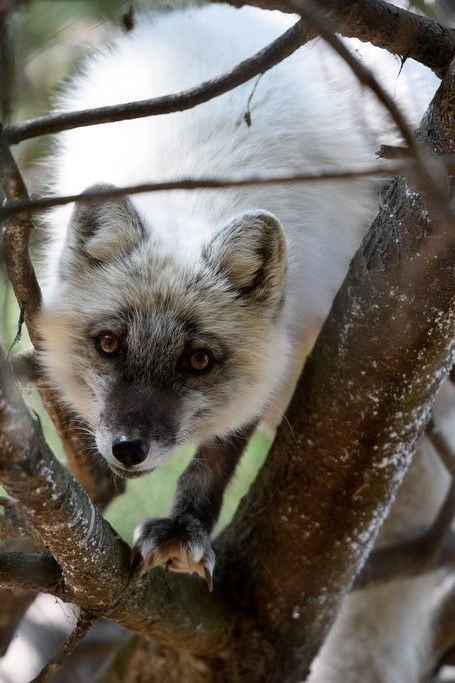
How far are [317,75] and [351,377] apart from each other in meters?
1.31

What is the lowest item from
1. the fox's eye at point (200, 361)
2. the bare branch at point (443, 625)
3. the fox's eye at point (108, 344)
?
the bare branch at point (443, 625)

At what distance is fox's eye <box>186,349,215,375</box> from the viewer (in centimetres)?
325

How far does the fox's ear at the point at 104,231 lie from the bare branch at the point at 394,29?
0.76 m

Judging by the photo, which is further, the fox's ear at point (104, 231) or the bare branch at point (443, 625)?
the bare branch at point (443, 625)

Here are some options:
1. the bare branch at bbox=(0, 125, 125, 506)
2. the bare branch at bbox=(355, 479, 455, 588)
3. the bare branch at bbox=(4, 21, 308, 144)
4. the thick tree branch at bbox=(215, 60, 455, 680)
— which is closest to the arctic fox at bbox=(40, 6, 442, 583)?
the bare branch at bbox=(0, 125, 125, 506)

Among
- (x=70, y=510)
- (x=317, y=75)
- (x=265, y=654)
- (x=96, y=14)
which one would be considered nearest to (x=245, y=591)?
(x=265, y=654)

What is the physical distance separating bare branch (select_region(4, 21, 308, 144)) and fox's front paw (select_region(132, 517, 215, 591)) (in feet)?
4.19

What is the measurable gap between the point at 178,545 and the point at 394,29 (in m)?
1.71

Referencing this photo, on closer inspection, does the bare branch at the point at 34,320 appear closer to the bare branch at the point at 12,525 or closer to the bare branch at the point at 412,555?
the bare branch at the point at 12,525

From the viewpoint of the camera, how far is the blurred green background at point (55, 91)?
2.05 m

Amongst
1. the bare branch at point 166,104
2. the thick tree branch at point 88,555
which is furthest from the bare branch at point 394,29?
the thick tree branch at point 88,555

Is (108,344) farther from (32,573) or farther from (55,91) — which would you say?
A: (55,91)

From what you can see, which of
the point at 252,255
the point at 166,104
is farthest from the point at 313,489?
the point at 166,104

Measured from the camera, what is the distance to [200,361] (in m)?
3.27
